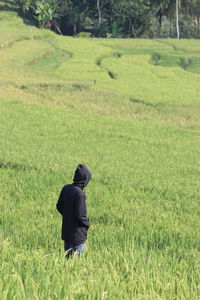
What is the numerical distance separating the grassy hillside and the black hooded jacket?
36cm

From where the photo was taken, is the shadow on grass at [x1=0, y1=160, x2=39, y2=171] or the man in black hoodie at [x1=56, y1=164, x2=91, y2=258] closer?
the man in black hoodie at [x1=56, y1=164, x2=91, y2=258]

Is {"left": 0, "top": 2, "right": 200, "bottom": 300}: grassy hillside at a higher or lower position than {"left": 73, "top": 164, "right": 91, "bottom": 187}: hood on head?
lower

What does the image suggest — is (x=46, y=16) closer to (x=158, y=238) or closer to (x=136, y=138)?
(x=136, y=138)

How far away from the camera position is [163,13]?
273 ft

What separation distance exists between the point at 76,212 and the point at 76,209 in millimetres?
35

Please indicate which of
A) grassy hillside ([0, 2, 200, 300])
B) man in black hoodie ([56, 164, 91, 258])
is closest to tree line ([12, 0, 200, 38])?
grassy hillside ([0, 2, 200, 300])

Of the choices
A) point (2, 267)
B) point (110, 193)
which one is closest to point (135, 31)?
point (110, 193)

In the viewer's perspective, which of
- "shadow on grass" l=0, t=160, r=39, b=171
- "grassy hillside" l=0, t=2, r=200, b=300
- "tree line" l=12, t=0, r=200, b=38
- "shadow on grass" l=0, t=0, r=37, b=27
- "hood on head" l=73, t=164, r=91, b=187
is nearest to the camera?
"grassy hillside" l=0, t=2, r=200, b=300

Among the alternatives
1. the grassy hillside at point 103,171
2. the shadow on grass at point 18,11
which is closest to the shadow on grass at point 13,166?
the grassy hillside at point 103,171

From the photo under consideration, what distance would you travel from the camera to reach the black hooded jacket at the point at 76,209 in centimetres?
591

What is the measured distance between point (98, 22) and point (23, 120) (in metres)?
→ 58.0

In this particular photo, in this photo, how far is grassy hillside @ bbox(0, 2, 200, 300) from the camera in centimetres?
327

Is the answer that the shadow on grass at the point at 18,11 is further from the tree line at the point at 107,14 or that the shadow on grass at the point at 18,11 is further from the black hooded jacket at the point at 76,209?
the black hooded jacket at the point at 76,209

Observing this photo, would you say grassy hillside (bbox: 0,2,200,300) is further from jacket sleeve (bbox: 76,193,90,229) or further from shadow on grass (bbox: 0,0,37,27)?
shadow on grass (bbox: 0,0,37,27)
